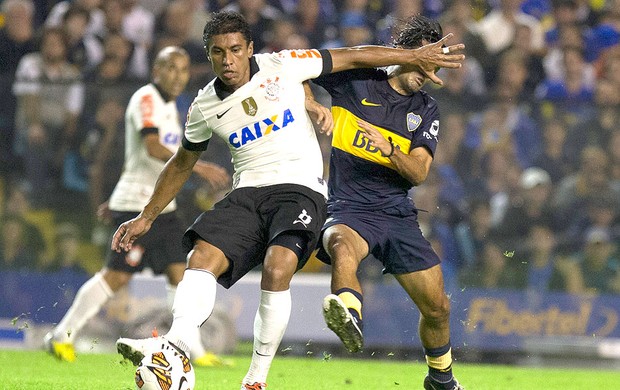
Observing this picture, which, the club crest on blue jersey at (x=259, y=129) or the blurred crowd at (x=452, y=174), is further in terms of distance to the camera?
the blurred crowd at (x=452, y=174)

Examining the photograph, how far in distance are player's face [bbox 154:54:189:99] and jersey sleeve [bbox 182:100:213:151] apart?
315cm

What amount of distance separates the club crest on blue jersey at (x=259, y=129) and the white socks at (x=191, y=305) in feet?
2.65

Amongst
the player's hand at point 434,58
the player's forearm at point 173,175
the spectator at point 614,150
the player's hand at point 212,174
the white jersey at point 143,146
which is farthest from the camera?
the spectator at point 614,150

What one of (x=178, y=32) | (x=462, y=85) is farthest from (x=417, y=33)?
(x=178, y=32)

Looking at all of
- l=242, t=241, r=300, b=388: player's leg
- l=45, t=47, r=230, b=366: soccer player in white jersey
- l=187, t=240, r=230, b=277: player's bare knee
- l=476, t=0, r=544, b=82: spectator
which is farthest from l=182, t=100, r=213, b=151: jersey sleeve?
l=476, t=0, r=544, b=82: spectator

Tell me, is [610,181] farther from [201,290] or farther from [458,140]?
[201,290]

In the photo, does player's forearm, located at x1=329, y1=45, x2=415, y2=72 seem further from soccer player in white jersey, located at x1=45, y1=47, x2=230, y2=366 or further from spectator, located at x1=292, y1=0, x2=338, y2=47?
spectator, located at x1=292, y1=0, x2=338, y2=47

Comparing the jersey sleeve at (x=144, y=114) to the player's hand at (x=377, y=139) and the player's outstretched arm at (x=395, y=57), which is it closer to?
the player's outstretched arm at (x=395, y=57)

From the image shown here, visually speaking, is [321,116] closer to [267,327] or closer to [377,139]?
[377,139]

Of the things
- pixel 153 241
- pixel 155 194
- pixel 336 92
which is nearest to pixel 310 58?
pixel 336 92

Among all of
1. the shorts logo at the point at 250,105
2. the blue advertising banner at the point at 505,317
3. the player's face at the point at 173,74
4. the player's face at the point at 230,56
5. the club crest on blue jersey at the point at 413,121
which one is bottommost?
the blue advertising banner at the point at 505,317

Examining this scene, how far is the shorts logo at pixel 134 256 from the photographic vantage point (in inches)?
360

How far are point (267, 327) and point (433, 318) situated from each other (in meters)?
1.25

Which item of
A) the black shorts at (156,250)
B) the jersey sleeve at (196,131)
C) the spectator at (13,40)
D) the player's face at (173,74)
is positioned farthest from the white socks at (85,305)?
the jersey sleeve at (196,131)
